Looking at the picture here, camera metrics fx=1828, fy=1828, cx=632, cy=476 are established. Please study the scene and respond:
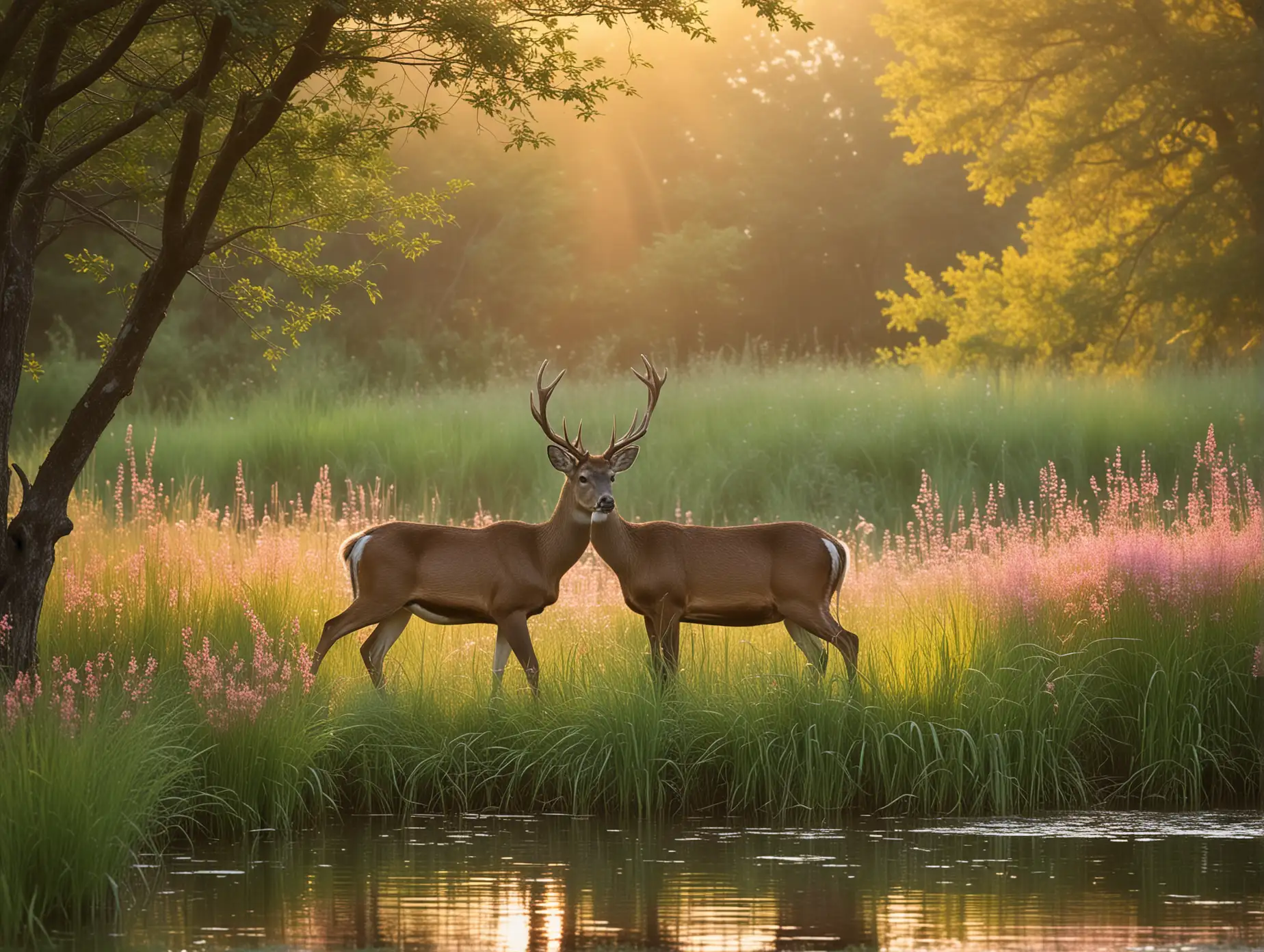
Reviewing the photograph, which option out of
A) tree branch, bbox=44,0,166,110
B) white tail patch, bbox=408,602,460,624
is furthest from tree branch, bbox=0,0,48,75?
white tail patch, bbox=408,602,460,624

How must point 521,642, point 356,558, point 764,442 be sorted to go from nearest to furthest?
point 521,642
point 356,558
point 764,442

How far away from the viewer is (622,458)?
10.4 meters

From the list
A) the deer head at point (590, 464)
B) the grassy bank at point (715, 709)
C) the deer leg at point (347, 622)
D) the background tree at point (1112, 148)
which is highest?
the background tree at point (1112, 148)

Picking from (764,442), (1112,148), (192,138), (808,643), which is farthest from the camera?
(1112,148)

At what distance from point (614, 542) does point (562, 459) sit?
1.81ft

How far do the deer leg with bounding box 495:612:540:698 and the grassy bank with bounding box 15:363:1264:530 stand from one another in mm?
8317

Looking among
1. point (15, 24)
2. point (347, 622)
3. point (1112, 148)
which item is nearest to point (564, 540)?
point (347, 622)

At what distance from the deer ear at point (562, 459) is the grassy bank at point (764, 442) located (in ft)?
27.6

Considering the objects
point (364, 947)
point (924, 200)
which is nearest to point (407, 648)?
point (364, 947)

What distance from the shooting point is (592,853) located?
8023 millimetres

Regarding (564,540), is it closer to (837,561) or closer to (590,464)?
(590,464)

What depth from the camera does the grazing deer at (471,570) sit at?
1033 cm

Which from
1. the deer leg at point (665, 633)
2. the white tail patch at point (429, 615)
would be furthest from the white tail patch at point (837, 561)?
the white tail patch at point (429, 615)

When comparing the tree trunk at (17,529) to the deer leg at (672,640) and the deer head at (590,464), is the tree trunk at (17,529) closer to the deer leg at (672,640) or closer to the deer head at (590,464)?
the deer head at (590,464)
